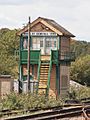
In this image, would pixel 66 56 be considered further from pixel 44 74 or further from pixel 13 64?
pixel 13 64

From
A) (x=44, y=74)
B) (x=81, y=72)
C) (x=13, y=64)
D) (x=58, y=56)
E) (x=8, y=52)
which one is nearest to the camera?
(x=44, y=74)

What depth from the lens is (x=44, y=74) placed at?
45.4 metres

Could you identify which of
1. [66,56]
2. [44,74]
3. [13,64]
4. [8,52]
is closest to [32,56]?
[44,74]

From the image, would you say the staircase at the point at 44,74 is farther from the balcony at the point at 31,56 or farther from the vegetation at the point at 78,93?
the vegetation at the point at 78,93

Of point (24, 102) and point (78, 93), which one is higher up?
point (24, 102)

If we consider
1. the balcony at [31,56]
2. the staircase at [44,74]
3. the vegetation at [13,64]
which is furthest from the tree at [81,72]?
the staircase at [44,74]

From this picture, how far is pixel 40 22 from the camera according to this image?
46.8m

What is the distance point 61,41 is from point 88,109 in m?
28.4

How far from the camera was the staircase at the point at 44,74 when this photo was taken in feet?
147

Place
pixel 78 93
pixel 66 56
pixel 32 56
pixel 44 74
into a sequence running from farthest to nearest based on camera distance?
pixel 66 56, pixel 32 56, pixel 44 74, pixel 78 93

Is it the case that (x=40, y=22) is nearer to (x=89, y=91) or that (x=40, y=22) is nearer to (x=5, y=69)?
(x=89, y=91)

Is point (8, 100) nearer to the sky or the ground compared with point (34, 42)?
nearer to the ground

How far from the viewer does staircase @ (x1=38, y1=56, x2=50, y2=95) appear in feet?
147

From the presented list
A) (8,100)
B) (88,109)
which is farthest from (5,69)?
(88,109)
